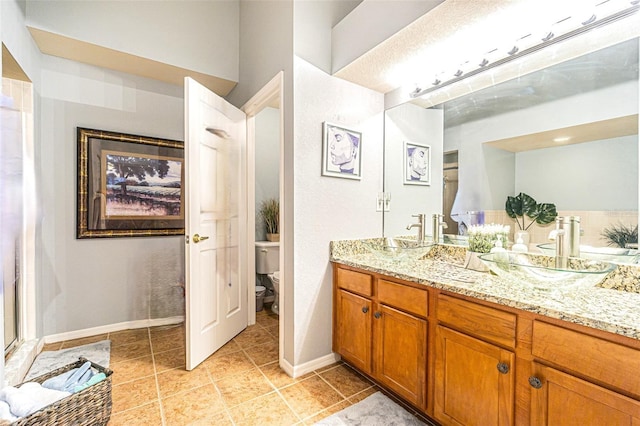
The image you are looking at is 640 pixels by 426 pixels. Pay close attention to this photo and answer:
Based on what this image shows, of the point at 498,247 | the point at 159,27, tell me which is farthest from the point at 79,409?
the point at 159,27

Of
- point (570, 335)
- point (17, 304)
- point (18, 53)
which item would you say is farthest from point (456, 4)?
point (17, 304)

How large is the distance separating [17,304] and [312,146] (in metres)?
2.41

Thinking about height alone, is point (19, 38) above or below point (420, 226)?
above

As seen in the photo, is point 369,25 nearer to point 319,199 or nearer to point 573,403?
point 319,199

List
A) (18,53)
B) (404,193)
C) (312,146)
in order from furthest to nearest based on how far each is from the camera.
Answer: (404,193)
(312,146)
(18,53)

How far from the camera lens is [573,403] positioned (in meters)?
1.02

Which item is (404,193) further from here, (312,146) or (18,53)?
(18,53)

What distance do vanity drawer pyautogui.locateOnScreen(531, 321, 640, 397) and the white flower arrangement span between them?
688mm

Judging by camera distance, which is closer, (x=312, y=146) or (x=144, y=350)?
(x=312, y=146)

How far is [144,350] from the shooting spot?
2387mm

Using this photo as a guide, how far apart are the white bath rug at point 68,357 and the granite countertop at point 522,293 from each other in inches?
79.6

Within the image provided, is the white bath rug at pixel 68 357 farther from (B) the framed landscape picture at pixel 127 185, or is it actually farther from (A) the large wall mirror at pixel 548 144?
(A) the large wall mirror at pixel 548 144

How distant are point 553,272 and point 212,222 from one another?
83.5 inches

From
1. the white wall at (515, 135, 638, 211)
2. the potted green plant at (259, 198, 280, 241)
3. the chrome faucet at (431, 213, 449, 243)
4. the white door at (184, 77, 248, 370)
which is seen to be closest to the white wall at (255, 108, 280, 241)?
the potted green plant at (259, 198, 280, 241)
